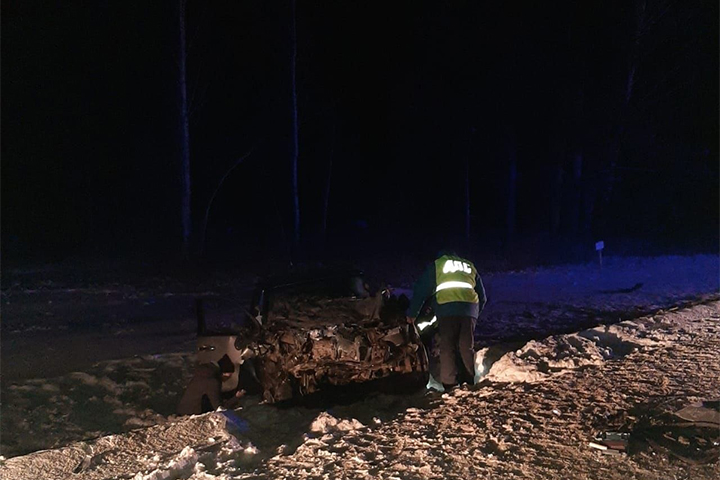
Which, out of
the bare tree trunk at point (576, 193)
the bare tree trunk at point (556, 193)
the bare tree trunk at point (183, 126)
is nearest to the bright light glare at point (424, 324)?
the bare tree trunk at point (183, 126)

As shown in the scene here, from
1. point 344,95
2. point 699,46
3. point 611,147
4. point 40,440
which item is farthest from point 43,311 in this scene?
point 699,46

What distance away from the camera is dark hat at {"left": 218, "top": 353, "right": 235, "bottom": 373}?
25.0 feet

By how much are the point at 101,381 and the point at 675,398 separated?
23.0 feet

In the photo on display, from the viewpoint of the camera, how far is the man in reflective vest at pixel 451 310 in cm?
779

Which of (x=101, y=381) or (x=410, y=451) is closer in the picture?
(x=410, y=451)

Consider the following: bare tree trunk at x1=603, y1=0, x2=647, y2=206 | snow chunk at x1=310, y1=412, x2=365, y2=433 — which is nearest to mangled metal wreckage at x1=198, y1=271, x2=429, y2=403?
snow chunk at x1=310, y1=412, x2=365, y2=433

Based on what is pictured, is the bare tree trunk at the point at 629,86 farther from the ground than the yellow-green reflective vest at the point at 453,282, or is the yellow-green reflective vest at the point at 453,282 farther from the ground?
the bare tree trunk at the point at 629,86

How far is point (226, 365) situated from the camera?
763 centimetres

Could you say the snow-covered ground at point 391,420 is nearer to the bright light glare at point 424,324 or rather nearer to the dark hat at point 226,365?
the dark hat at point 226,365

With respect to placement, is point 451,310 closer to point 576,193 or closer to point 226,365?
point 226,365

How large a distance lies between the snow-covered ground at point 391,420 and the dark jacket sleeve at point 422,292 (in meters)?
1.13

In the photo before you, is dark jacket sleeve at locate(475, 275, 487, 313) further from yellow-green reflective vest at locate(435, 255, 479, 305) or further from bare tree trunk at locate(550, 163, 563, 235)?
bare tree trunk at locate(550, 163, 563, 235)

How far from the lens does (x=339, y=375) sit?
7.36 m

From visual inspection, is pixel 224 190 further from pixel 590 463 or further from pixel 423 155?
pixel 590 463
